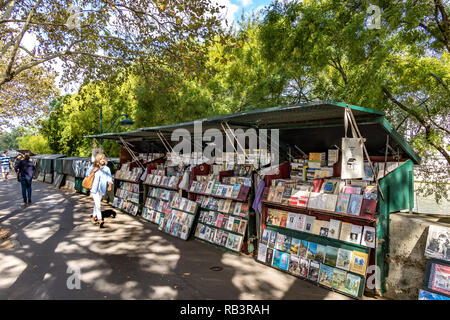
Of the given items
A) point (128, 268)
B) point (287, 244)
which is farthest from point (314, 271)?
point (128, 268)

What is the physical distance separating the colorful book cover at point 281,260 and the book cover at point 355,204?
1327 mm

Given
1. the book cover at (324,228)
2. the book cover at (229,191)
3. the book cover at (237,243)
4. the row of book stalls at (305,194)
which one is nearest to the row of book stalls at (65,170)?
the row of book stalls at (305,194)

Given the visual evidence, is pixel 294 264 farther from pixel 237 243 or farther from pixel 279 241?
pixel 237 243

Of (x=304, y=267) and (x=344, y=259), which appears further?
(x=304, y=267)

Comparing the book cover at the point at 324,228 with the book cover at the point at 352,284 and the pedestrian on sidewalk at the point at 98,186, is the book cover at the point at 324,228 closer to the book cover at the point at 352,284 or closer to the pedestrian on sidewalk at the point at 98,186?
the book cover at the point at 352,284

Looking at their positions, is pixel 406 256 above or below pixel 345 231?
below

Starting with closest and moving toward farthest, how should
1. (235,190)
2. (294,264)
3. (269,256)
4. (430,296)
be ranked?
Result: (430,296)
(294,264)
(269,256)
(235,190)

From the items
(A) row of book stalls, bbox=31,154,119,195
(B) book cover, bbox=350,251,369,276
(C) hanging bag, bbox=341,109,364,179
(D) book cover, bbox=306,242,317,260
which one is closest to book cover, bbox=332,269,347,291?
(B) book cover, bbox=350,251,369,276

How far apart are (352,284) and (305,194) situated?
1404 millimetres

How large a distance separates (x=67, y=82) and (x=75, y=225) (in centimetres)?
508

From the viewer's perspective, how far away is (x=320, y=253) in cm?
412

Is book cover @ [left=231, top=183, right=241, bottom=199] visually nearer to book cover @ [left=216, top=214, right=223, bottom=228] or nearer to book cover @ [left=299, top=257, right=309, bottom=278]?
book cover @ [left=216, top=214, right=223, bottom=228]
